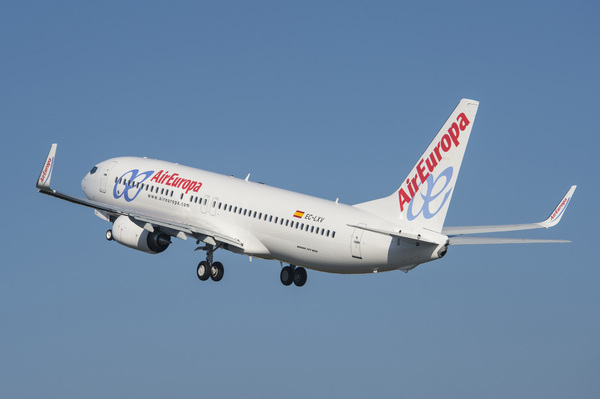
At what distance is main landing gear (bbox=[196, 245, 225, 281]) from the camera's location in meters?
71.5

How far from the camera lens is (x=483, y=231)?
67562 millimetres

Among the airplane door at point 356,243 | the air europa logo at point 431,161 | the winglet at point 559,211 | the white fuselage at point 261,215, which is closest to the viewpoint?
the air europa logo at point 431,161

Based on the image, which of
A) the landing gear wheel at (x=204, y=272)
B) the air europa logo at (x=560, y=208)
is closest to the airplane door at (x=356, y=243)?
the air europa logo at (x=560, y=208)

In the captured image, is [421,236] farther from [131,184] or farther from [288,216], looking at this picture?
[131,184]

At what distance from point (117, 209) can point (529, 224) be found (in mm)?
23135

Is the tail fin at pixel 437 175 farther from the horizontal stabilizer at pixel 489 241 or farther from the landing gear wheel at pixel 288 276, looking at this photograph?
the landing gear wheel at pixel 288 276

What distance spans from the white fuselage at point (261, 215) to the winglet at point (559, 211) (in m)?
8.01

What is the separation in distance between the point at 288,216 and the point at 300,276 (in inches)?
244

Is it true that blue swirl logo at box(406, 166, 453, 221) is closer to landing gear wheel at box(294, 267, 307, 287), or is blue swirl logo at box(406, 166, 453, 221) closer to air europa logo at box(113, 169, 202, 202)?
landing gear wheel at box(294, 267, 307, 287)

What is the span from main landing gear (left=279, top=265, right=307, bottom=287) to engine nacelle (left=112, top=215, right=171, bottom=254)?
22.8ft

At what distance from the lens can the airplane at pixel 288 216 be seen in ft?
203

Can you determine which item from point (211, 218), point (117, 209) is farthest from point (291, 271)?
point (117, 209)

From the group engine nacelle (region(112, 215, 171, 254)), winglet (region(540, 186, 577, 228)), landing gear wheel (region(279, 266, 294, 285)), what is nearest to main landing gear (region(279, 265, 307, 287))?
landing gear wheel (region(279, 266, 294, 285))

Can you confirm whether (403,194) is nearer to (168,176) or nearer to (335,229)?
(335,229)
